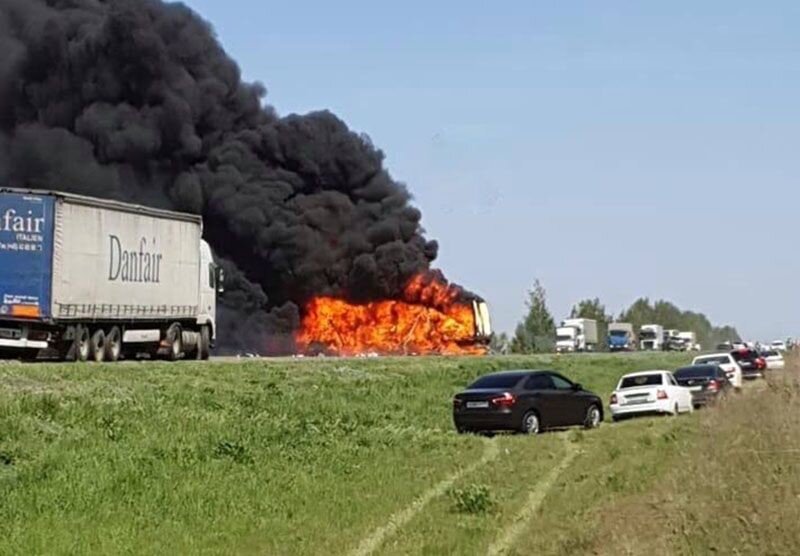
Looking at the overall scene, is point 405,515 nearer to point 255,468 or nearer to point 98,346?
point 255,468

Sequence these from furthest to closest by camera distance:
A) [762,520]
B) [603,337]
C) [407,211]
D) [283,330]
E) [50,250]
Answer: [603,337] → [407,211] → [283,330] → [50,250] → [762,520]

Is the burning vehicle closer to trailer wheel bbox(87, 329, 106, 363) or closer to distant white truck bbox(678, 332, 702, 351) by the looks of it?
trailer wheel bbox(87, 329, 106, 363)

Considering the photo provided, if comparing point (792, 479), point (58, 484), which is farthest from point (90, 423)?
point (792, 479)

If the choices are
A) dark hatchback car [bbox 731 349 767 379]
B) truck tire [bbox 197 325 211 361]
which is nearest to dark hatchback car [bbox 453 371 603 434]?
truck tire [bbox 197 325 211 361]

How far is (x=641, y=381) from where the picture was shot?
122 ft

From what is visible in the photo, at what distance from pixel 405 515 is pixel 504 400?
47.0 ft

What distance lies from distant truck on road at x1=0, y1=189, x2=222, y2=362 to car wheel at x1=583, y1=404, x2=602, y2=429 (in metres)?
15.3

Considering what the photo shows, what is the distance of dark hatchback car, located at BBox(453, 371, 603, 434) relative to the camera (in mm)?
29891

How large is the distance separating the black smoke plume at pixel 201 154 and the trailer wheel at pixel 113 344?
3092 centimetres

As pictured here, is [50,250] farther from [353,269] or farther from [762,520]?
[353,269]

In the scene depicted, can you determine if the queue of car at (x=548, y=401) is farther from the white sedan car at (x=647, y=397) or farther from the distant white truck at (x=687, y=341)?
the distant white truck at (x=687, y=341)

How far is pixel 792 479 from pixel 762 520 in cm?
75

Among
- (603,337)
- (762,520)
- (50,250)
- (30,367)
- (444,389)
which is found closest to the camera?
(762,520)

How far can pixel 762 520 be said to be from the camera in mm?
10062
